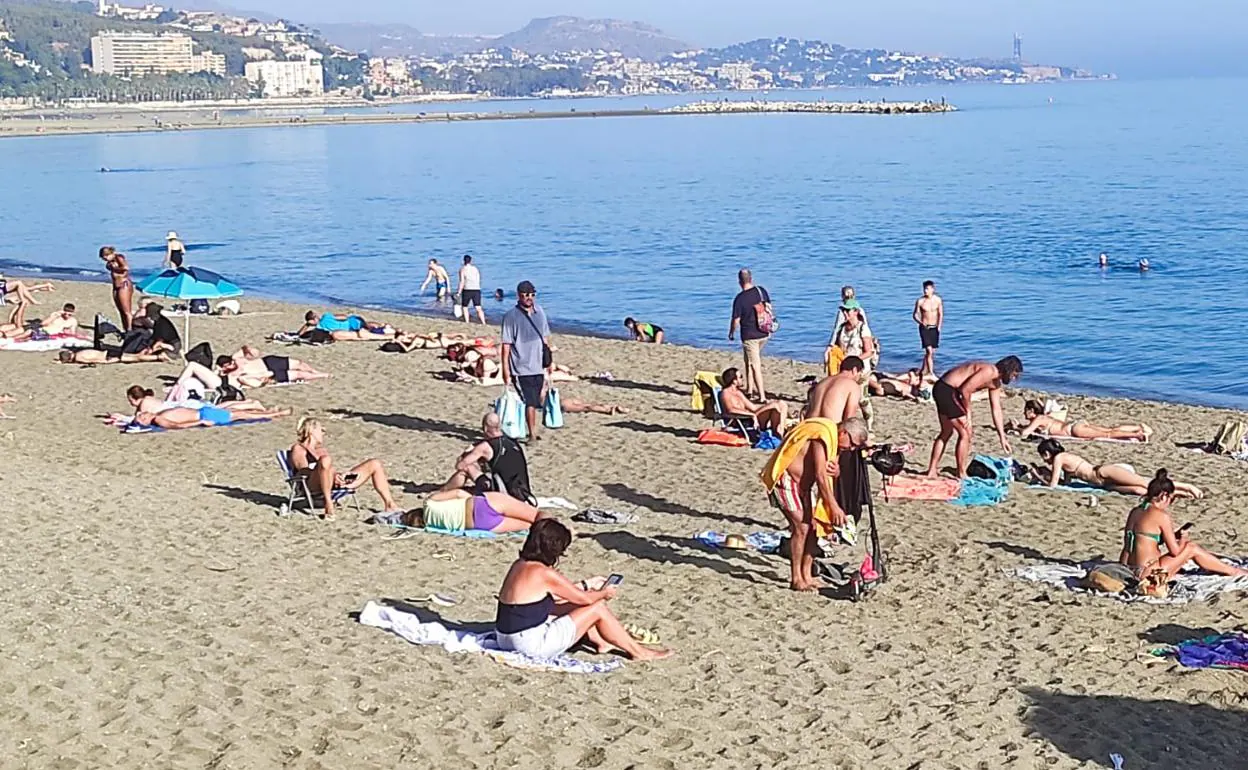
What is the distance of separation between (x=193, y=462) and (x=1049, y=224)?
37.1m

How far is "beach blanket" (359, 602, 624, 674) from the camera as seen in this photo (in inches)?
307

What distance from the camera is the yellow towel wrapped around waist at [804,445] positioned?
9297mm

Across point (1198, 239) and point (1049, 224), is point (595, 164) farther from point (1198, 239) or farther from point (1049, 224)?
point (1198, 239)

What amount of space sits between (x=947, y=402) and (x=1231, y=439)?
3642 millimetres

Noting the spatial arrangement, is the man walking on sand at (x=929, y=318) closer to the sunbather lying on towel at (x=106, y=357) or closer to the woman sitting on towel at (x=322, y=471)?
the woman sitting on towel at (x=322, y=471)

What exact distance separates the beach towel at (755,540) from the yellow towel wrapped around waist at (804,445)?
3.69 ft

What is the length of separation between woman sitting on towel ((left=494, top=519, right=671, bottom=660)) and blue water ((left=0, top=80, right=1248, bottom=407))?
48.7ft

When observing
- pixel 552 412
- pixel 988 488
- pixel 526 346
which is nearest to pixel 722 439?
pixel 552 412

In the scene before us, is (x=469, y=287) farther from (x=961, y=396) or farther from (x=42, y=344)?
(x=961, y=396)

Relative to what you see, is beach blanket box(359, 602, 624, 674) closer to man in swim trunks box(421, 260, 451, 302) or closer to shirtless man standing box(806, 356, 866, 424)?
shirtless man standing box(806, 356, 866, 424)

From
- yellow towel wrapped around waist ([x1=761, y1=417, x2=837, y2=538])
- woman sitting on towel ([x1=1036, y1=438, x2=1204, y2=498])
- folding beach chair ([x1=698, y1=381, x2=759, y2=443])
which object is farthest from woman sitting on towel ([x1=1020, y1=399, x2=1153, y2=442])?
yellow towel wrapped around waist ([x1=761, y1=417, x2=837, y2=538])

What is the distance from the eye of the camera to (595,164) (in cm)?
8300

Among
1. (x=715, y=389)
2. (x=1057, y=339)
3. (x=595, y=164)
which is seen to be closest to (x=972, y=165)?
(x=595, y=164)

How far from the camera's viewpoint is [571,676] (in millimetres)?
7676
